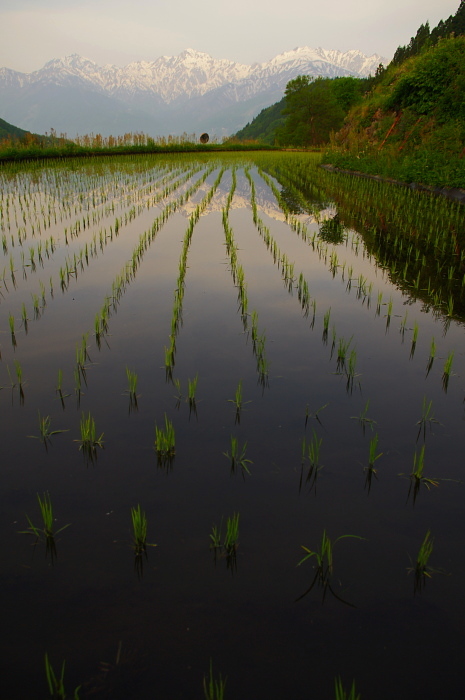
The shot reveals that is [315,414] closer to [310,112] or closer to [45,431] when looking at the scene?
[45,431]

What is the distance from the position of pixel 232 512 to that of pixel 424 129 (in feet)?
58.6

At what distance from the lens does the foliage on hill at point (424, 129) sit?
1266cm

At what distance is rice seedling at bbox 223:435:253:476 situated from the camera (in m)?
2.44

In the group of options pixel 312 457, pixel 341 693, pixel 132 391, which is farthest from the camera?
pixel 132 391

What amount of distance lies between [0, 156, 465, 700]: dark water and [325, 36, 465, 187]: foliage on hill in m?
9.83

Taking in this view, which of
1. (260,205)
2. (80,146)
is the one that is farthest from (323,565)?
(80,146)

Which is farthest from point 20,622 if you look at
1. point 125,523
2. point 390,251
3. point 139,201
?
point 139,201

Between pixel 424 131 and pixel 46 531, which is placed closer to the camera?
pixel 46 531

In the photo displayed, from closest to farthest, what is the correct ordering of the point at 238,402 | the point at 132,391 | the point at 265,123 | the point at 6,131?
the point at 238,402 → the point at 132,391 → the point at 6,131 → the point at 265,123

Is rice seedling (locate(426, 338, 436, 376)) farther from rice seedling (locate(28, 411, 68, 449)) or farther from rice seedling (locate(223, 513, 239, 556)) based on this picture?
rice seedling (locate(28, 411, 68, 449))

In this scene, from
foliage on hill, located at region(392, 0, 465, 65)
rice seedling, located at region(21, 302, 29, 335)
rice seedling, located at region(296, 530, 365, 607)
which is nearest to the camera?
rice seedling, located at region(296, 530, 365, 607)

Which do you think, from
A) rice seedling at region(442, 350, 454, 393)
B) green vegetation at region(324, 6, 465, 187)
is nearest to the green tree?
green vegetation at region(324, 6, 465, 187)

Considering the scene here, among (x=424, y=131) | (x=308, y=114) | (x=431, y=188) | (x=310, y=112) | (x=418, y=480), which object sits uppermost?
(x=310, y=112)

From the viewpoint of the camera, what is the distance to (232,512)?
2143 millimetres
